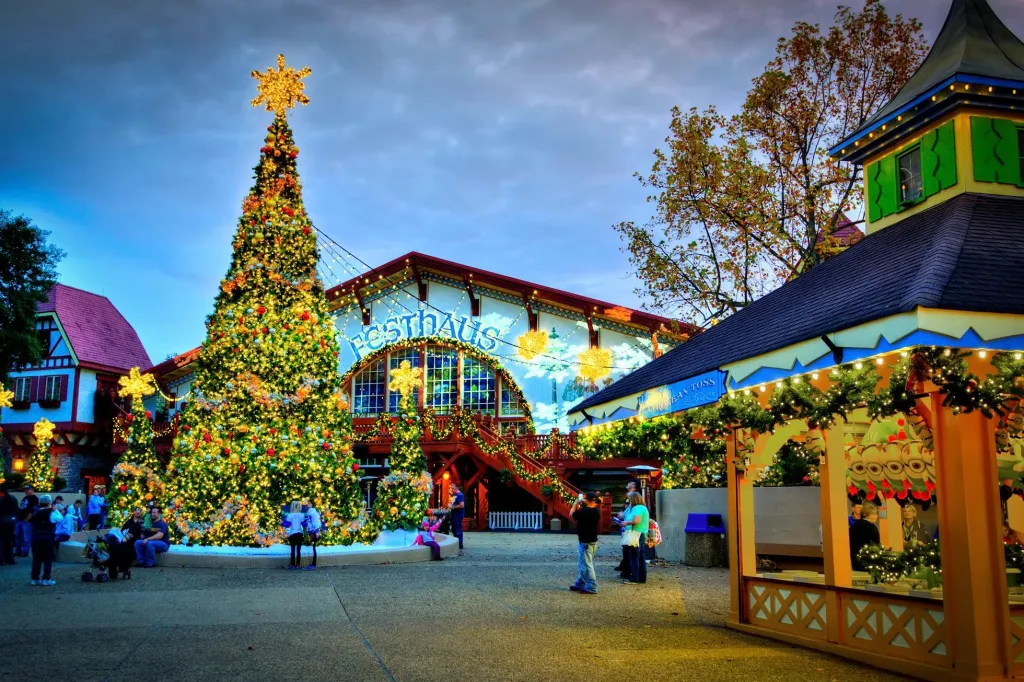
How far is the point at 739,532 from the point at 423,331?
88.7 ft

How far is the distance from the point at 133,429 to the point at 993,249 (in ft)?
68.8

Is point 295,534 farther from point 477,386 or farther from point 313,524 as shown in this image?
point 477,386

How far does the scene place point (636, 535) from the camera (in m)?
15.2

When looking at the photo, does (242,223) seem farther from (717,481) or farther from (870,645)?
(870,645)

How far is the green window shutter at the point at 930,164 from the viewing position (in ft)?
36.3

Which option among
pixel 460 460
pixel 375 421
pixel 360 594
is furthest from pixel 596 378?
pixel 360 594

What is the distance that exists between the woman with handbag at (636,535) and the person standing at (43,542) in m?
9.33

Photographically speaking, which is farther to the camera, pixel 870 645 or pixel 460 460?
pixel 460 460

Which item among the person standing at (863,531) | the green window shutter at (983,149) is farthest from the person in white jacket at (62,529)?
the green window shutter at (983,149)

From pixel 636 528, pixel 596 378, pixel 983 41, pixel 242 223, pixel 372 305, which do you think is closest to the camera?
pixel 983 41

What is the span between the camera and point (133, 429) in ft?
76.8

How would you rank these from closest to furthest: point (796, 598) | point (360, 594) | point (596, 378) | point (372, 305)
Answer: point (796, 598), point (360, 594), point (596, 378), point (372, 305)

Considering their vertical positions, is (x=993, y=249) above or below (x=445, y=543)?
above

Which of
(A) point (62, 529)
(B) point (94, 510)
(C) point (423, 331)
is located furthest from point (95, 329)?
(A) point (62, 529)
